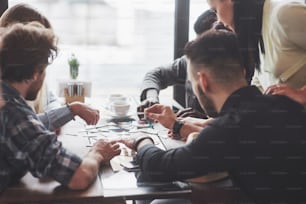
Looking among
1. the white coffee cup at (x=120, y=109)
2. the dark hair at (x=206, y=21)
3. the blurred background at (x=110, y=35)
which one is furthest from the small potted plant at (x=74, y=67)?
the dark hair at (x=206, y=21)

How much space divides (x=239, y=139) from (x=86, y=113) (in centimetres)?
48

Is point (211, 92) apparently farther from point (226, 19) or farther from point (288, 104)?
point (226, 19)

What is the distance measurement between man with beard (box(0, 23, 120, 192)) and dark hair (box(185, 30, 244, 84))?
29 cm

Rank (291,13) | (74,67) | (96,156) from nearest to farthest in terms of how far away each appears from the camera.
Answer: (96,156)
(291,13)
(74,67)

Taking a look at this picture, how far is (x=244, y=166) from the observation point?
2.74 feet

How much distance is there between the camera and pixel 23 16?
1.25 meters

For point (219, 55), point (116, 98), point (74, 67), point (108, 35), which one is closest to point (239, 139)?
point (219, 55)

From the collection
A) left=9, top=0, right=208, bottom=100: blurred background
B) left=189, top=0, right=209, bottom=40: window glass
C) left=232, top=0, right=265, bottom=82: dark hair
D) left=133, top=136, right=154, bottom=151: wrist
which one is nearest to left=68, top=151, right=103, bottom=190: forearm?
left=133, top=136, right=154, bottom=151: wrist

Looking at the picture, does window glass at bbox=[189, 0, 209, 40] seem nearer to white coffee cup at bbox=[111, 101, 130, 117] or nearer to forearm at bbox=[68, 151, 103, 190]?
white coffee cup at bbox=[111, 101, 130, 117]

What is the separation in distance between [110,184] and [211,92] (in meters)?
0.26

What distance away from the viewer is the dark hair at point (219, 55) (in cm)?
86

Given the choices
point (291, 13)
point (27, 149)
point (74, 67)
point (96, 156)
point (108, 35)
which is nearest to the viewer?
point (27, 149)

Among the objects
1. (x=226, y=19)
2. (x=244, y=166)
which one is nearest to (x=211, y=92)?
(x=244, y=166)

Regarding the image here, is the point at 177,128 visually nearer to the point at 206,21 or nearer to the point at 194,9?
the point at 206,21
